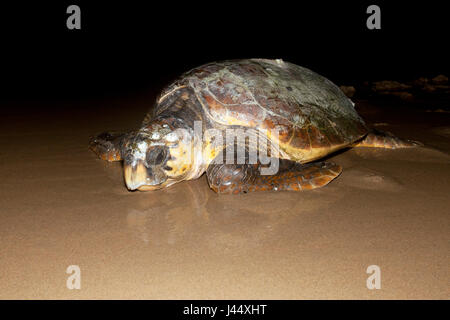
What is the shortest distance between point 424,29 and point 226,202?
78.1 feet

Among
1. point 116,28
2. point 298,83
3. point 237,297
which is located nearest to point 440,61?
point 298,83

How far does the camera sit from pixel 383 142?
3680 mm

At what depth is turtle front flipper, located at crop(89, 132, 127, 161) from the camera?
332 centimetres

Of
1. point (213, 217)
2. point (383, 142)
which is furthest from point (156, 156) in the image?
point (383, 142)

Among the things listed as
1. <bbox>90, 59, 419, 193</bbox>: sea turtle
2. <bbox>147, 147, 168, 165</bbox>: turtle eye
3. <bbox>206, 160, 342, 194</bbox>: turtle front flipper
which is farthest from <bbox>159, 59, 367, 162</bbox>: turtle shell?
<bbox>147, 147, 168, 165</bbox>: turtle eye

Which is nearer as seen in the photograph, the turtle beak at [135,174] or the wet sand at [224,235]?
the wet sand at [224,235]

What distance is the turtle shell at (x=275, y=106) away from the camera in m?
2.84

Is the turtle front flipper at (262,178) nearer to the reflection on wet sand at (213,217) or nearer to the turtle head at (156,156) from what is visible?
the reflection on wet sand at (213,217)

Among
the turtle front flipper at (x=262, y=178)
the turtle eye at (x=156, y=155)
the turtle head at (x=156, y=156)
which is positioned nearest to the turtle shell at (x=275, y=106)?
the turtle front flipper at (x=262, y=178)

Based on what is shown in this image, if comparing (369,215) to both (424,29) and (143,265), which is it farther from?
(424,29)

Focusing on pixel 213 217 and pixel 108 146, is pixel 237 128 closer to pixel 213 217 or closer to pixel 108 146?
pixel 213 217

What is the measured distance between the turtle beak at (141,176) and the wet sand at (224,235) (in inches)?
4.3

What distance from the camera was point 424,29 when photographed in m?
20.9

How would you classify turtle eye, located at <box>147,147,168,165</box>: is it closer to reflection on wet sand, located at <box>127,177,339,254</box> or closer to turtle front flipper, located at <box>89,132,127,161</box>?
reflection on wet sand, located at <box>127,177,339,254</box>
